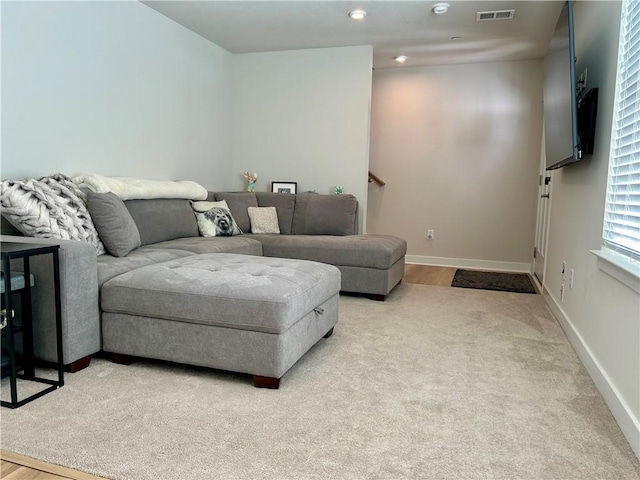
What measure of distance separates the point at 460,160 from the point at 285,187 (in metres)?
2.08

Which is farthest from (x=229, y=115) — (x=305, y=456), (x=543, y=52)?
(x=305, y=456)

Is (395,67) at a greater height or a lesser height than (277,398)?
greater

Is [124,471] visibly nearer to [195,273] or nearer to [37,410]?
[37,410]

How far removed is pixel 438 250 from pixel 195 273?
12.9ft

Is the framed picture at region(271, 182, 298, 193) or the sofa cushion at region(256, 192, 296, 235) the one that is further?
the framed picture at region(271, 182, 298, 193)

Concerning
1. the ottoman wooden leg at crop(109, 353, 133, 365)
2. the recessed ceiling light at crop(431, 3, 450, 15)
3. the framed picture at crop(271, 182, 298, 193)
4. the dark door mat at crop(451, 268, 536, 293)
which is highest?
the recessed ceiling light at crop(431, 3, 450, 15)

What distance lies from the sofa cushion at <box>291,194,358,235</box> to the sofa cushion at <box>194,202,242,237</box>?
27.0 inches

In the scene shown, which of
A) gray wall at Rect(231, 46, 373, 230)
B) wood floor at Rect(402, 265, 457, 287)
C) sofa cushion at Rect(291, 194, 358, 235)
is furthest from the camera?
gray wall at Rect(231, 46, 373, 230)

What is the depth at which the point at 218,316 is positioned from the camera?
2061mm

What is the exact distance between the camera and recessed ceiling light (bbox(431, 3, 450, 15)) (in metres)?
3.48

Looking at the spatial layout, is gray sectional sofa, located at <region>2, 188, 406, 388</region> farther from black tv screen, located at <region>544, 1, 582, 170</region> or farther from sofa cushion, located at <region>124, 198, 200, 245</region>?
black tv screen, located at <region>544, 1, 582, 170</region>

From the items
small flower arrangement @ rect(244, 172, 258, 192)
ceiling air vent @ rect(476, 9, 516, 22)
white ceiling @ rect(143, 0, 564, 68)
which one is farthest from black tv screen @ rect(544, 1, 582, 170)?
small flower arrangement @ rect(244, 172, 258, 192)

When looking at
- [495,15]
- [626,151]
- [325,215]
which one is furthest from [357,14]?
[626,151]

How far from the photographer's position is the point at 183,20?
157 inches
